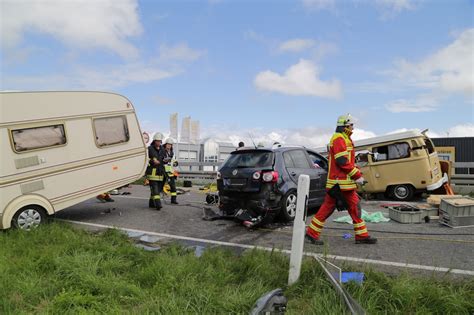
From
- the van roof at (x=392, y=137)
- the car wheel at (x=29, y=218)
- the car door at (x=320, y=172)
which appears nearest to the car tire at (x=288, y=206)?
the car door at (x=320, y=172)

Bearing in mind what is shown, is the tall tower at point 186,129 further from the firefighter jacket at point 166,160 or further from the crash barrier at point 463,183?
the crash barrier at point 463,183

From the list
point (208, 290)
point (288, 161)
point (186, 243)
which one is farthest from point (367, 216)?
point (208, 290)

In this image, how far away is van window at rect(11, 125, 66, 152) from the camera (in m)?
6.83

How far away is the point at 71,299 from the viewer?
A: 11.6 feet

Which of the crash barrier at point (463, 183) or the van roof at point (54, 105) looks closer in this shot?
the van roof at point (54, 105)

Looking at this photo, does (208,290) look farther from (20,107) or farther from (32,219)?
(20,107)

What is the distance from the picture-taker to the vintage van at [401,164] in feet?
35.7

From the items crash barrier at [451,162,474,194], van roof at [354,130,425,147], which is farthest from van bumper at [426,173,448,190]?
crash barrier at [451,162,474,194]

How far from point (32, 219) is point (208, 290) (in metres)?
4.80

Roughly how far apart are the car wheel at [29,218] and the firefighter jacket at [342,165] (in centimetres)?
520

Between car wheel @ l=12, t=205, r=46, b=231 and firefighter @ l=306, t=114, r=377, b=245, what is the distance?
4.89 m

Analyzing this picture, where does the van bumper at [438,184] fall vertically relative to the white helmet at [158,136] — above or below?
below

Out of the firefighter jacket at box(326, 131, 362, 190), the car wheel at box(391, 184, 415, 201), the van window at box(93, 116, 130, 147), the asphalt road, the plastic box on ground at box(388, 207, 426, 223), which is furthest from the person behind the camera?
the car wheel at box(391, 184, 415, 201)

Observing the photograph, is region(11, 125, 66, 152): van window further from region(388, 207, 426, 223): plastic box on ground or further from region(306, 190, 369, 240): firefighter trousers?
region(388, 207, 426, 223): plastic box on ground
